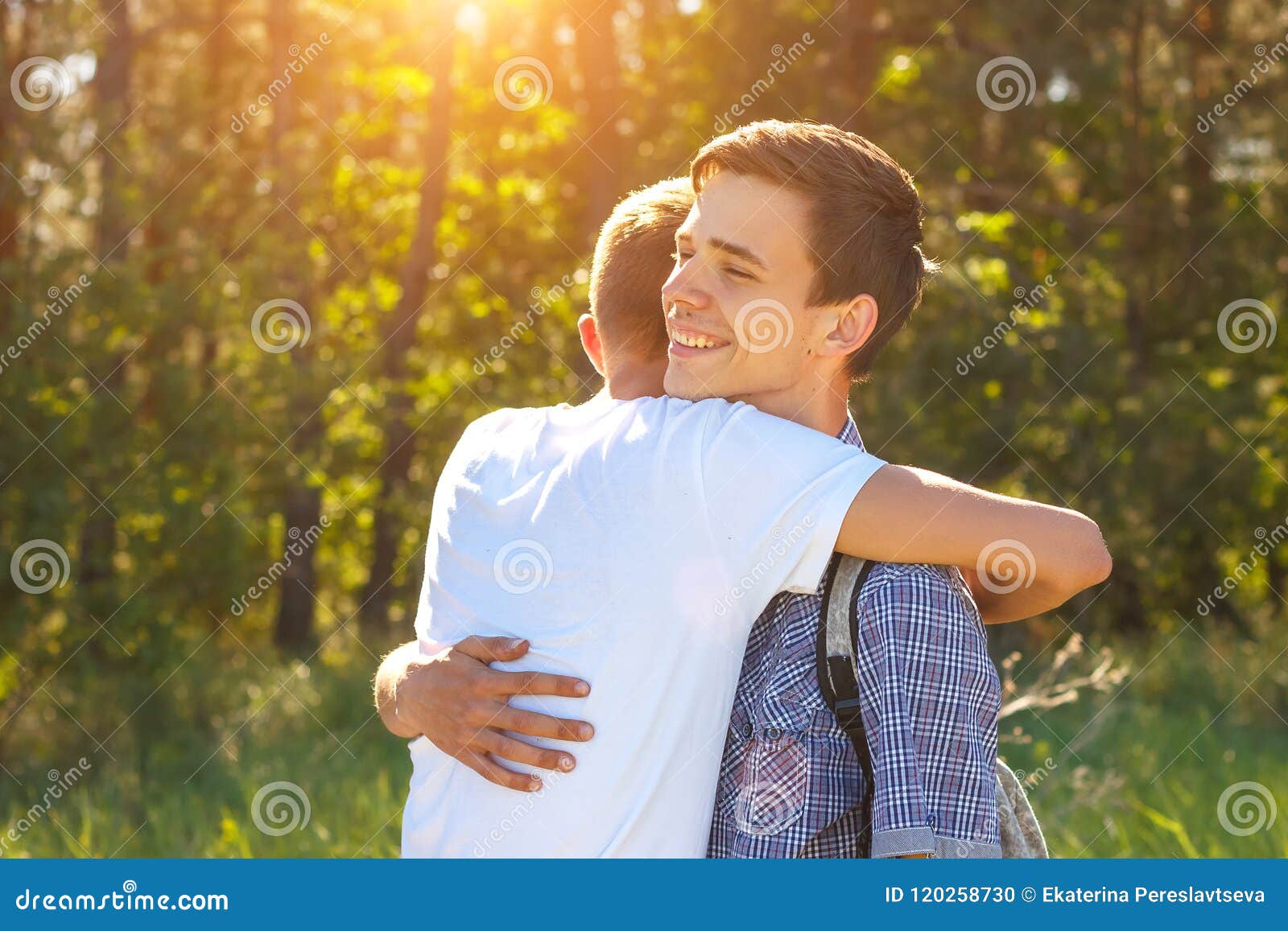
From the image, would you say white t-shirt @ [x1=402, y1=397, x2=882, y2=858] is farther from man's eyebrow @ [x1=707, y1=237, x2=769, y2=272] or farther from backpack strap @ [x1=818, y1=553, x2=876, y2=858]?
man's eyebrow @ [x1=707, y1=237, x2=769, y2=272]

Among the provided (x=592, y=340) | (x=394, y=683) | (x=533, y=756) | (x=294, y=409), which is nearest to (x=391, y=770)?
(x=294, y=409)

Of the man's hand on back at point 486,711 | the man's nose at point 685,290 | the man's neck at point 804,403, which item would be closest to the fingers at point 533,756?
the man's hand on back at point 486,711

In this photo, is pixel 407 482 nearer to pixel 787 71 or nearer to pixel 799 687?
pixel 787 71

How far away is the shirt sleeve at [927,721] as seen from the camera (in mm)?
1839

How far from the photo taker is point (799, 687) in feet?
6.54

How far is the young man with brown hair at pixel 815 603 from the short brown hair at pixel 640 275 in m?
0.13

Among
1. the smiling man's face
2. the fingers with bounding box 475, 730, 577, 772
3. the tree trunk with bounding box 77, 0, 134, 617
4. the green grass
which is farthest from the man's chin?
the tree trunk with bounding box 77, 0, 134, 617

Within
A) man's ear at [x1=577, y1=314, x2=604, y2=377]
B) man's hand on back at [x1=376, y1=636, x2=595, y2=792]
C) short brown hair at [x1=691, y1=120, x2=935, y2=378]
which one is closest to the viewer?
man's hand on back at [x1=376, y1=636, x2=595, y2=792]

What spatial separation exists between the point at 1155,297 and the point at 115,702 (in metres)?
9.95

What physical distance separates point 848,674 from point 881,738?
4.8 inches

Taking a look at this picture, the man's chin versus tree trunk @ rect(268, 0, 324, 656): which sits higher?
the man's chin

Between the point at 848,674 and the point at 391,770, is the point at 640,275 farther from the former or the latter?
the point at 391,770

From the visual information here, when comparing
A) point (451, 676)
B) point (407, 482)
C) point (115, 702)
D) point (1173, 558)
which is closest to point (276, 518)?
point (407, 482)

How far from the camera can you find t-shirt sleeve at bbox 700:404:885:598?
1.94 m
